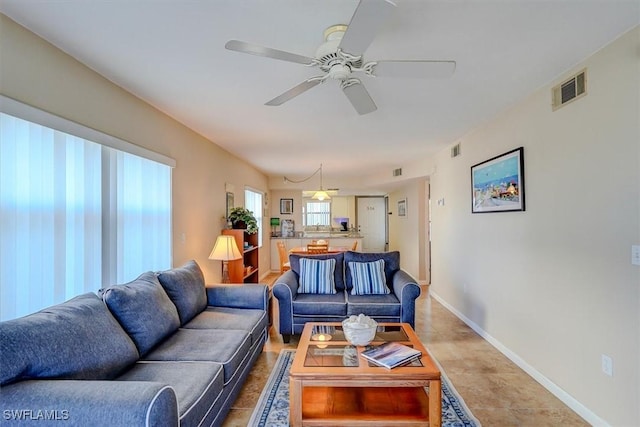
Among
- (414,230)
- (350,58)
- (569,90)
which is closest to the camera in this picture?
(350,58)

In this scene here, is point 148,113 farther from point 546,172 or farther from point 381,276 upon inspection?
point 546,172

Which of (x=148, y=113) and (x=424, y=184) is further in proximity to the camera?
(x=424, y=184)

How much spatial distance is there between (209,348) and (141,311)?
49 centimetres

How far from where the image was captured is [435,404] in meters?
1.79

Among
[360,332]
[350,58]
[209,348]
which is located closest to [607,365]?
[360,332]

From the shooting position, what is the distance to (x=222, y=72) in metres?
2.26

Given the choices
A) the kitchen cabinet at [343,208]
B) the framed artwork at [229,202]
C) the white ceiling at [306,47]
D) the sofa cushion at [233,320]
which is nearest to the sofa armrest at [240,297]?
the sofa cushion at [233,320]

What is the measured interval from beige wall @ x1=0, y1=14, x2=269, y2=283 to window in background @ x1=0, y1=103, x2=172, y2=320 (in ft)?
0.45

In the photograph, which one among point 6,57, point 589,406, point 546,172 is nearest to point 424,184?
point 546,172

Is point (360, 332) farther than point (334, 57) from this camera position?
Yes

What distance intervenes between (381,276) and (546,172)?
1887 millimetres

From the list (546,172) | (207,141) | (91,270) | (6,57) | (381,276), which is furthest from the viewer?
(207,141)

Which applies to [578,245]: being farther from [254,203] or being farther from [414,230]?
[254,203]

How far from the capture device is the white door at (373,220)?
10969 millimetres
